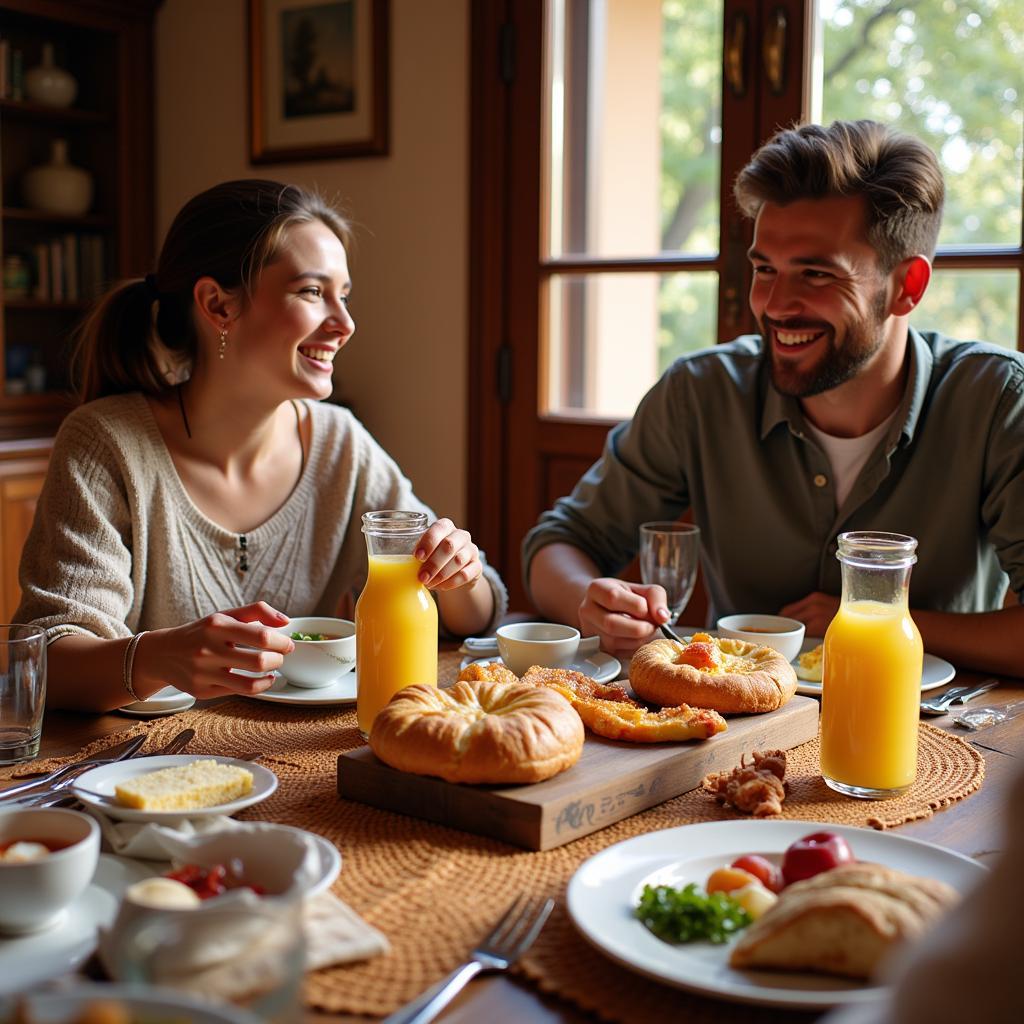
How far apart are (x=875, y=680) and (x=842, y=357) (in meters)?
0.98

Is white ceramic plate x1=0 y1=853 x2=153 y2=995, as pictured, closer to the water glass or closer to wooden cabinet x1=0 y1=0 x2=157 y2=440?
the water glass

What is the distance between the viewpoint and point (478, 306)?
3758 mm

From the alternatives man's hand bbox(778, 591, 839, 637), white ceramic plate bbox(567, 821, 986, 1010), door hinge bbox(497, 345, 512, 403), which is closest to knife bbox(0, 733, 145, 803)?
white ceramic plate bbox(567, 821, 986, 1010)

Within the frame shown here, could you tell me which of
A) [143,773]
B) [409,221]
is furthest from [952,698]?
[409,221]

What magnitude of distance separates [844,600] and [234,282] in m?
1.22

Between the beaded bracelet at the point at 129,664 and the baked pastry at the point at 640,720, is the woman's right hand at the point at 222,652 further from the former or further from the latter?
the baked pastry at the point at 640,720

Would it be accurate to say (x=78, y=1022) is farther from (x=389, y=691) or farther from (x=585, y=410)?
(x=585, y=410)

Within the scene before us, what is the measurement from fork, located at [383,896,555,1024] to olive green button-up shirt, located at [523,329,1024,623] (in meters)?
1.25

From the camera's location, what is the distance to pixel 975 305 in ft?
9.70

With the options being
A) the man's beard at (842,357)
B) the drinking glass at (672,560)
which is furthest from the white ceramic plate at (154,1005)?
the man's beard at (842,357)

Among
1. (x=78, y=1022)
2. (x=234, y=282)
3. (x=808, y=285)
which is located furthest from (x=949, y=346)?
(x=78, y=1022)

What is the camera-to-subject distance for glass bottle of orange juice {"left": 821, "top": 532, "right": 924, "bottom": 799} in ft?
4.07

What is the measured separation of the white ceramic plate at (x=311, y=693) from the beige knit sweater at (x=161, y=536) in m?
0.29

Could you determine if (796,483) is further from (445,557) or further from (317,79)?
(317,79)
